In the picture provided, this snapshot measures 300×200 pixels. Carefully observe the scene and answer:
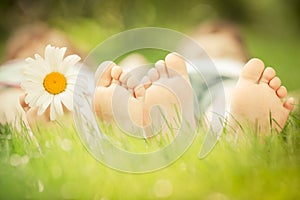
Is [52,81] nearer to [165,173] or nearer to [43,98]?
[43,98]

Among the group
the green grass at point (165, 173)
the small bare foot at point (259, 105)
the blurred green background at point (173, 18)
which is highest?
the blurred green background at point (173, 18)

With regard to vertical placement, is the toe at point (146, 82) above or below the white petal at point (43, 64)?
below

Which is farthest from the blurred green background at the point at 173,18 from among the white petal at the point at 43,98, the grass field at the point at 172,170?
Result: the white petal at the point at 43,98

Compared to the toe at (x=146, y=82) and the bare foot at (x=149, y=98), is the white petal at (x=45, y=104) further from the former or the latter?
the toe at (x=146, y=82)

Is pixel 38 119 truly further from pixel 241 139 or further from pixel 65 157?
pixel 241 139

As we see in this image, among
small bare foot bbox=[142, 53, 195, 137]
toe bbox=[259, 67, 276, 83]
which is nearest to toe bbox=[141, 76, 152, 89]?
small bare foot bbox=[142, 53, 195, 137]
